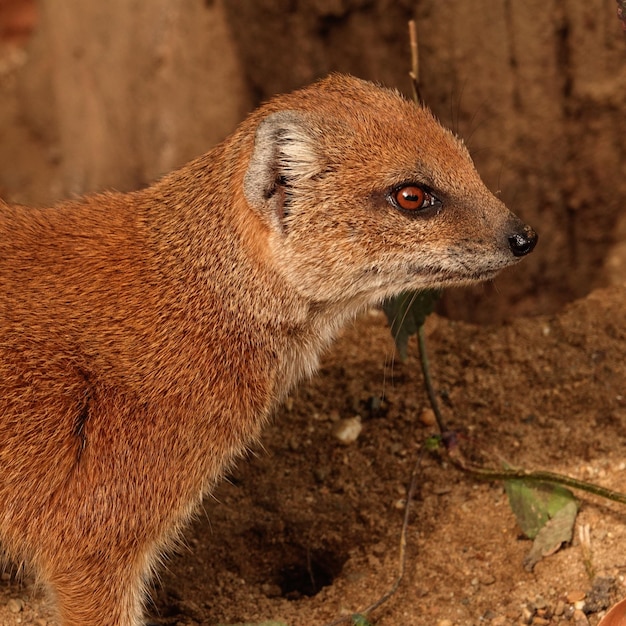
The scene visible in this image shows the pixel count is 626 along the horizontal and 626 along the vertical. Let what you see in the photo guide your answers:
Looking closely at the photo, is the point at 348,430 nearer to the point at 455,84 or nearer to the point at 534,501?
the point at 534,501

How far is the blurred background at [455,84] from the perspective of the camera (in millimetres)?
4582

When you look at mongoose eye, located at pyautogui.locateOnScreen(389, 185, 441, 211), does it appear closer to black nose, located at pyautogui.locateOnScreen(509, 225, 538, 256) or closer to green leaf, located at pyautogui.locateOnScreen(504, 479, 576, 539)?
black nose, located at pyautogui.locateOnScreen(509, 225, 538, 256)

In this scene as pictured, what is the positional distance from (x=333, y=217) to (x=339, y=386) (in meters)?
1.59

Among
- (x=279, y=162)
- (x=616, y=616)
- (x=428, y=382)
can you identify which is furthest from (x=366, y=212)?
(x=616, y=616)

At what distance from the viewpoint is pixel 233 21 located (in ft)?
18.7

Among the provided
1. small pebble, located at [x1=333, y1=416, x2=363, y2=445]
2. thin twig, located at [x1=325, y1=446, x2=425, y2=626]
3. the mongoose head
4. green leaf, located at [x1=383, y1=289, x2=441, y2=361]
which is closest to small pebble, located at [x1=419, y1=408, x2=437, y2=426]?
thin twig, located at [x1=325, y1=446, x2=425, y2=626]

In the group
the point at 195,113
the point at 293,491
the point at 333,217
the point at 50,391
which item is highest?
the point at 333,217

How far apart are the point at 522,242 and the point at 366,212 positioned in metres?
0.56

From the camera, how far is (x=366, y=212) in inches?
129

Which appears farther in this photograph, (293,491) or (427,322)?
(427,322)

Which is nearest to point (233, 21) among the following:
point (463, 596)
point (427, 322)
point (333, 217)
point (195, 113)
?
point (195, 113)

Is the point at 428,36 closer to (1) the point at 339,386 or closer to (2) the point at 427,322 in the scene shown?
(2) the point at 427,322

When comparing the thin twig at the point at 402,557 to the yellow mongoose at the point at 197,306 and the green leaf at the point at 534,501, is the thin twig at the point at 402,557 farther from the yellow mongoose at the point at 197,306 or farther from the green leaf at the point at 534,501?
the yellow mongoose at the point at 197,306

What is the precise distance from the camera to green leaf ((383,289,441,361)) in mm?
3963
